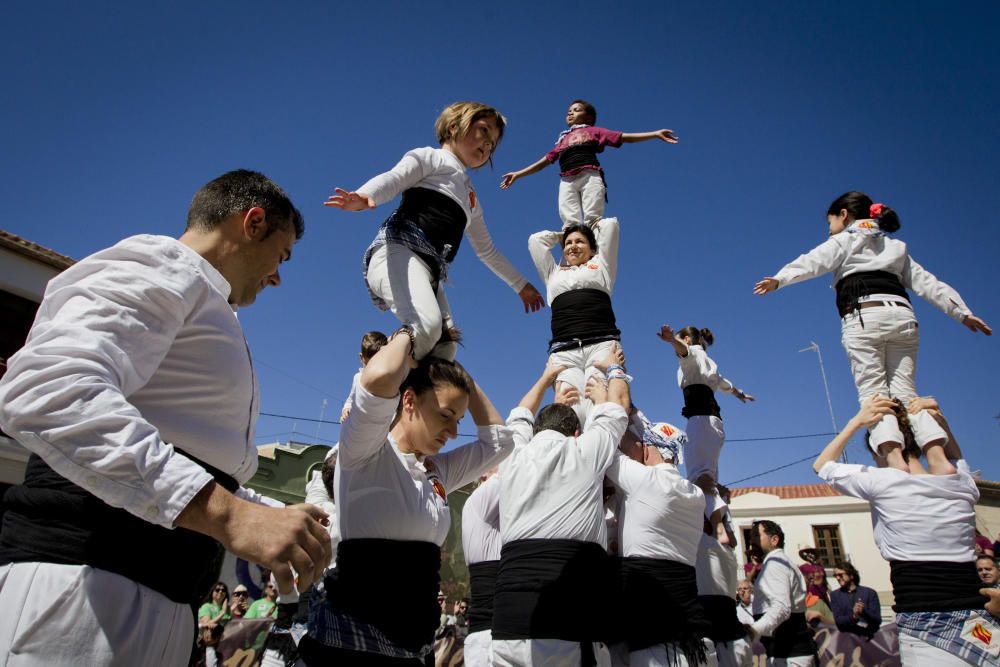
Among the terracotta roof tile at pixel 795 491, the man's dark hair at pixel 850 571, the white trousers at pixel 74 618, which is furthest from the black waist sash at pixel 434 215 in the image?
the terracotta roof tile at pixel 795 491

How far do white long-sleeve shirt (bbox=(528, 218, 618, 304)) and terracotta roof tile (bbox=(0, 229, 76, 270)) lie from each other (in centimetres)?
1457

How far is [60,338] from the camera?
1253 mm

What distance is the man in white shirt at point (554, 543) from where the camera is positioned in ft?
10.5

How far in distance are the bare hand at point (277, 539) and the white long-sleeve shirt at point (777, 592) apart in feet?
20.0

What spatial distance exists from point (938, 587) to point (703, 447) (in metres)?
2.48

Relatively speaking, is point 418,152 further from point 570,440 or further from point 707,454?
point 707,454

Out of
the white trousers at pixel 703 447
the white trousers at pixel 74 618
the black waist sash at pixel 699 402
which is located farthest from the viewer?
the black waist sash at pixel 699 402

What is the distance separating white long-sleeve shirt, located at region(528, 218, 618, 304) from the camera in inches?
205

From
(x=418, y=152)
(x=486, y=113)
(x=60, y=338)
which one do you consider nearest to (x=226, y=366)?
(x=60, y=338)

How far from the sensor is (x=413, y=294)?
10.4 ft

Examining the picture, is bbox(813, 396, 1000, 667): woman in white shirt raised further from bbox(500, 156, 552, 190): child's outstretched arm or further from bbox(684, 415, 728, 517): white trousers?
bbox(500, 156, 552, 190): child's outstretched arm

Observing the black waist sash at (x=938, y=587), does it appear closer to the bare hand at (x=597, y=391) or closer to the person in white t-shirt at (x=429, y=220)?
the bare hand at (x=597, y=391)

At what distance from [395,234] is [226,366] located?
1.91 m

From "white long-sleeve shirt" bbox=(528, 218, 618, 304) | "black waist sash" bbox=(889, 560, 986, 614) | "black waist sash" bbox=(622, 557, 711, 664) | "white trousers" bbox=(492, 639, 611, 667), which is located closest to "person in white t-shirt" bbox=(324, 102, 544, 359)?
"white long-sleeve shirt" bbox=(528, 218, 618, 304)
